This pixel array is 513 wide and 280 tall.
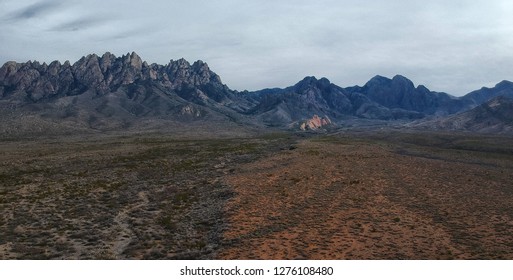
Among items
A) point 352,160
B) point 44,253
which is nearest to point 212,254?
point 44,253

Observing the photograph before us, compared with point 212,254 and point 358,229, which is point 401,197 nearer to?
point 358,229

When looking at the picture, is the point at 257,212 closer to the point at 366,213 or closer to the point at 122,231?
the point at 366,213

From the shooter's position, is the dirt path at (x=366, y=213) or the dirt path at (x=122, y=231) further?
the dirt path at (x=122, y=231)

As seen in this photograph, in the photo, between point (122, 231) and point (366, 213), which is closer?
point (122, 231)

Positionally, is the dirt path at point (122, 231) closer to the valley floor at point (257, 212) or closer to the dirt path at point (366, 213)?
the valley floor at point (257, 212)

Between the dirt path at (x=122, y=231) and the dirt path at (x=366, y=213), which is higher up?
the dirt path at (x=122, y=231)

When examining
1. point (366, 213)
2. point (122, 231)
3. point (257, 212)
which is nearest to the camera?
point (122, 231)

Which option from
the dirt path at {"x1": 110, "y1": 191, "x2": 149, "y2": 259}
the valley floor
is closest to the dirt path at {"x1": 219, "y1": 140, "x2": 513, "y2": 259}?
the valley floor

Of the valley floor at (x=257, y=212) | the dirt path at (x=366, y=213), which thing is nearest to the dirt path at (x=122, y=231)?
the valley floor at (x=257, y=212)

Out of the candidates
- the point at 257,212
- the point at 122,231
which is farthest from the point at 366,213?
the point at 122,231
